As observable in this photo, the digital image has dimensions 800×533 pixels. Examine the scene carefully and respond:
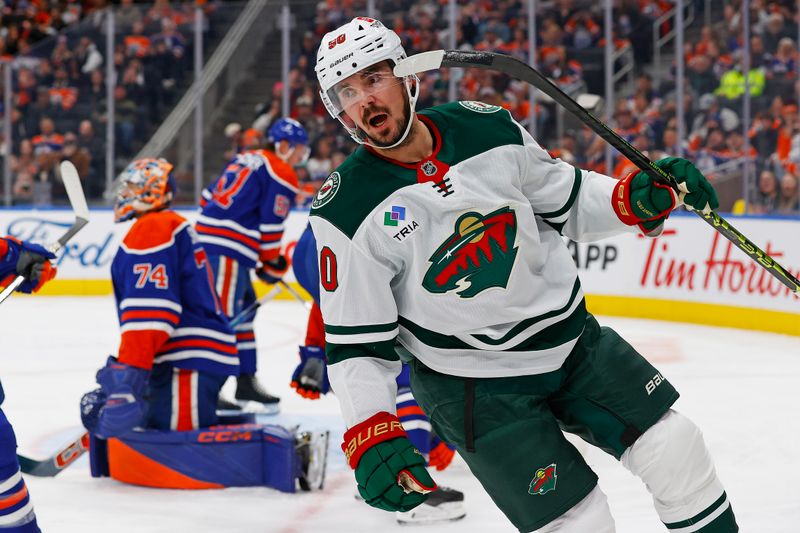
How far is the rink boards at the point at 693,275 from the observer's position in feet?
21.6

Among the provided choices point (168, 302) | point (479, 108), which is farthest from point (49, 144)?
point (479, 108)

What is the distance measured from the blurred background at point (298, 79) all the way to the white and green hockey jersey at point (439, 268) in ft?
19.8

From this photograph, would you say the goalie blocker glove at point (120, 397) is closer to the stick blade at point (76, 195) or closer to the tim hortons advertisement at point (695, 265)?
the stick blade at point (76, 195)

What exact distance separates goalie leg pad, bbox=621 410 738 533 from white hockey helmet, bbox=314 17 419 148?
0.70 m

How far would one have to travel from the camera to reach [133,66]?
938cm

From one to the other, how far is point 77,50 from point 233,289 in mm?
5273

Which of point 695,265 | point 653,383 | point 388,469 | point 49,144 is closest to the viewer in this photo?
point 388,469

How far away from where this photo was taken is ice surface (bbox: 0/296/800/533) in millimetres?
3229

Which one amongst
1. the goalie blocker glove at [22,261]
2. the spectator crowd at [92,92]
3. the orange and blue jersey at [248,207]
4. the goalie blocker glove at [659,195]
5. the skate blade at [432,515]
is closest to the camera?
the goalie blocker glove at [659,195]

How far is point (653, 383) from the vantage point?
209 centimetres

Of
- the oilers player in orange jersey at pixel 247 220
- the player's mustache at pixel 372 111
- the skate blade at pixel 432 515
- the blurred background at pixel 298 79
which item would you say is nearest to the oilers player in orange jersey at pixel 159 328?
the skate blade at pixel 432 515

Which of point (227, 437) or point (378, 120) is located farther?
point (227, 437)

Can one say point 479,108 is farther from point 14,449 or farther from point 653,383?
point 14,449

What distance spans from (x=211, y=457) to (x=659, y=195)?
1.92 metres
